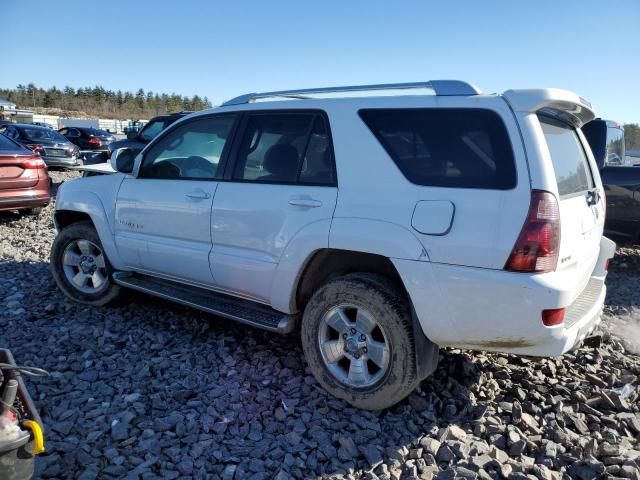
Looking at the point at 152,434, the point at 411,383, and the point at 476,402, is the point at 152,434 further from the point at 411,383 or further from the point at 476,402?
the point at 476,402

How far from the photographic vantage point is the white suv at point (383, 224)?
2.52 m

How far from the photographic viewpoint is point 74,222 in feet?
16.0

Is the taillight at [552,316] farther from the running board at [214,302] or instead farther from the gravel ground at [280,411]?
the running board at [214,302]

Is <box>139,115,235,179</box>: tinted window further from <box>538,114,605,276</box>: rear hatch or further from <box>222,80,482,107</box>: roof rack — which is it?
<box>538,114,605,276</box>: rear hatch

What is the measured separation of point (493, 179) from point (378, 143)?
29.1 inches

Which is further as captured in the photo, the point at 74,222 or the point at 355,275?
the point at 74,222

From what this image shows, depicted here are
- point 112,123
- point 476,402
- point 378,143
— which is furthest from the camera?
point 112,123

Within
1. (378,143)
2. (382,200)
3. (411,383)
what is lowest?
(411,383)

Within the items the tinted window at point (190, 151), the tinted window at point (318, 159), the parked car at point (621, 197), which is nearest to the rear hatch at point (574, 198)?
the tinted window at point (318, 159)

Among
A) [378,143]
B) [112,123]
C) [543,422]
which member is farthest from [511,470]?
[112,123]

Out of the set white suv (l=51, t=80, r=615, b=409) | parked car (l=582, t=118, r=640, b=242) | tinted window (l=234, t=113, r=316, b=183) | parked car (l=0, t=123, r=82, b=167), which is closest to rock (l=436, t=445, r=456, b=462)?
white suv (l=51, t=80, r=615, b=409)

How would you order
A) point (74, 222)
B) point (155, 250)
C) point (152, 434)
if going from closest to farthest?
point (152, 434) < point (155, 250) < point (74, 222)

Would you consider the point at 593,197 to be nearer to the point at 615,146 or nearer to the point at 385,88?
the point at 385,88

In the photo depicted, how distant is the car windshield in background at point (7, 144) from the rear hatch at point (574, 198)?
26.9 ft
